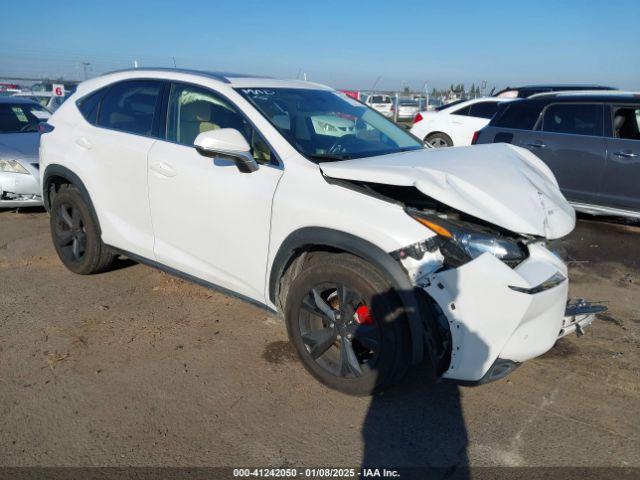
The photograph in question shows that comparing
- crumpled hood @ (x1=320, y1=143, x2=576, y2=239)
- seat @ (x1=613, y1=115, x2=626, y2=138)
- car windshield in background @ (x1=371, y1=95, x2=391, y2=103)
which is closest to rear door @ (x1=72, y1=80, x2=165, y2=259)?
crumpled hood @ (x1=320, y1=143, x2=576, y2=239)

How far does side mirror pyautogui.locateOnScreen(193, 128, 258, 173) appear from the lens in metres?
3.07

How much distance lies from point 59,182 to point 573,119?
19.7 ft

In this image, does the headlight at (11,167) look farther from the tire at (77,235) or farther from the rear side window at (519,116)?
the rear side window at (519,116)

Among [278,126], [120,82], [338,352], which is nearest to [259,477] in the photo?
[338,352]

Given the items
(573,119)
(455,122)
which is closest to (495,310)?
(573,119)

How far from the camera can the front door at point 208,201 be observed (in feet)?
10.7

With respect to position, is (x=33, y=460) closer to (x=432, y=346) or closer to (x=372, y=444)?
(x=372, y=444)

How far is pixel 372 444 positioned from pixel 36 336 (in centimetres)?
250

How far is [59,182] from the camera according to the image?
15.9ft

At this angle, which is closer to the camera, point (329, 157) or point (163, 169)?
point (329, 157)

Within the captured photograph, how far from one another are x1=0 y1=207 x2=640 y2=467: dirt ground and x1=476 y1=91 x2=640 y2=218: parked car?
8.50 feet

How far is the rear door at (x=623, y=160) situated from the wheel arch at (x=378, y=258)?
15.5ft

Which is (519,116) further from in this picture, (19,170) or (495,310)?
(19,170)

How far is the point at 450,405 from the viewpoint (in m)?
3.05
